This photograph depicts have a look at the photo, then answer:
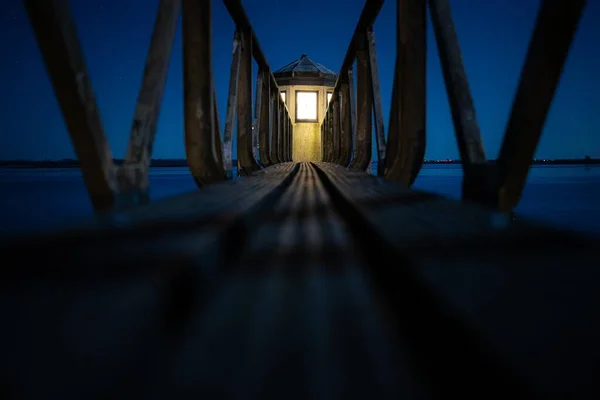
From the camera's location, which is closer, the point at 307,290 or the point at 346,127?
the point at 307,290

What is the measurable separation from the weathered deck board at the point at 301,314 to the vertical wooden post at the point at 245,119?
141 inches

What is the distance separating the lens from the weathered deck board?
0.41 meters

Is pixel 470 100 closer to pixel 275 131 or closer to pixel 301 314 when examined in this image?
pixel 301 314

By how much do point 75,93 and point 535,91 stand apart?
5.00 feet

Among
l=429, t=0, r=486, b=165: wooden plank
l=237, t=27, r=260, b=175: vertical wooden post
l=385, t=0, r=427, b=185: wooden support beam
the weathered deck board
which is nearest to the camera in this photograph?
the weathered deck board

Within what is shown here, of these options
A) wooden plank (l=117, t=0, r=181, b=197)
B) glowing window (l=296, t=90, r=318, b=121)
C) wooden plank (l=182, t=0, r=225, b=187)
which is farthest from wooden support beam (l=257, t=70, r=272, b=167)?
glowing window (l=296, t=90, r=318, b=121)

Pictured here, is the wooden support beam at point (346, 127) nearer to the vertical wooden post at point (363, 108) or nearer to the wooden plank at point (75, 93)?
the vertical wooden post at point (363, 108)

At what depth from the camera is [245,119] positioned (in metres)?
4.60

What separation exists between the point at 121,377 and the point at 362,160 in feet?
15.4

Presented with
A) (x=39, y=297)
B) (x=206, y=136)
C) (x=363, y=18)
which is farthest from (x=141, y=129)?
(x=363, y=18)

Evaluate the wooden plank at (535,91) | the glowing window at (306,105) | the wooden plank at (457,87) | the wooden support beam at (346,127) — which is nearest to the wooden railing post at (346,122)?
the wooden support beam at (346,127)

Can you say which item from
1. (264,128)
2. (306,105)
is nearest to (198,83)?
(264,128)

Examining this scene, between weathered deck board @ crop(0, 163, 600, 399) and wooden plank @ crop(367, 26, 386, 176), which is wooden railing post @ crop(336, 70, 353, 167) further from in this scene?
weathered deck board @ crop(0, 163, 600, 399)

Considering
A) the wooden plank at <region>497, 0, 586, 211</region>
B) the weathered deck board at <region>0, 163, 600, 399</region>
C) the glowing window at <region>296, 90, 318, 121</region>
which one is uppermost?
the glowing window at <region>296, 90, 318, 121</region>
